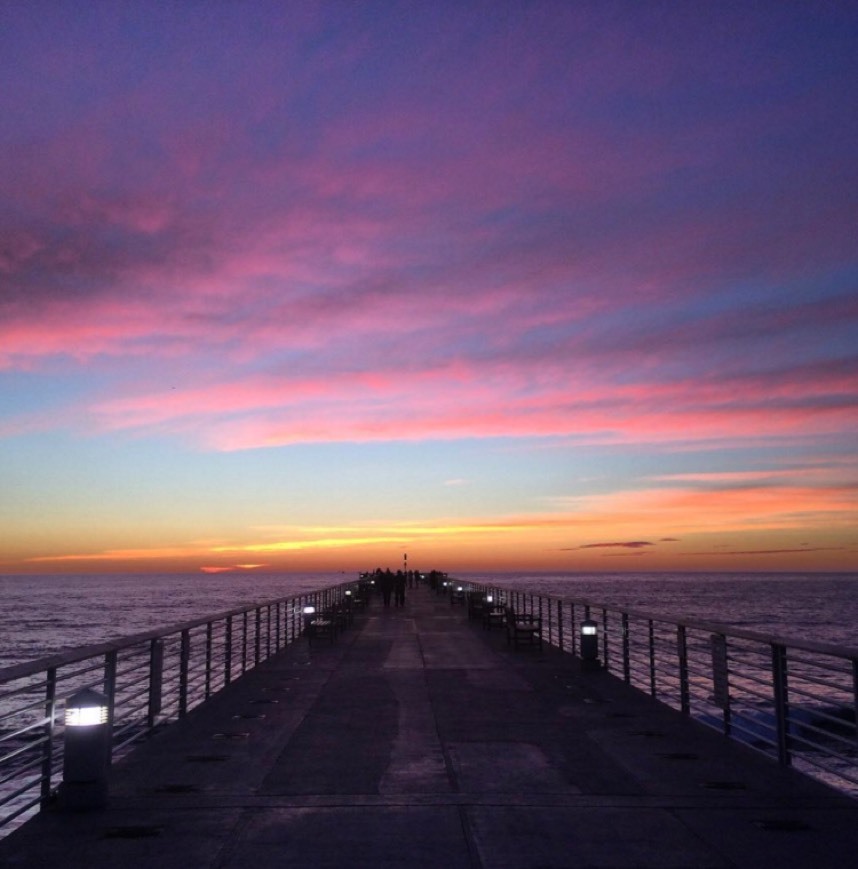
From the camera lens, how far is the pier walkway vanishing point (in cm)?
552

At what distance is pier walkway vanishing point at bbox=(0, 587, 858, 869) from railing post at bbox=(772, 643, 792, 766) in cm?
20

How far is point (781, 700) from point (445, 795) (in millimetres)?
3547

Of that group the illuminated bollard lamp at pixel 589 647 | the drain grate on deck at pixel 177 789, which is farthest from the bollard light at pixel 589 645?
the drain grate on deck at pixel 177 789

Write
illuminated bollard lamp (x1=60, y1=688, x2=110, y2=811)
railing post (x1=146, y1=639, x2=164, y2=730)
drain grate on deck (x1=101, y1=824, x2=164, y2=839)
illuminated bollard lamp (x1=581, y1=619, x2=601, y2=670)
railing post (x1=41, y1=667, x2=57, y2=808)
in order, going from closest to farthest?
drain grate on deck (x1=101, y1=824, x2=164, y2=839) → illuminated bollard lamp (x1=60, y1=688, x2=110, y2=811) → railing post (x1=41, y1=667, x2=57, y2=808) → railing post (x1=146, y1=639, x2=164, y2=730) → illuminated bollard lamp (x1=581, y1=619, x2=601, y2=670)

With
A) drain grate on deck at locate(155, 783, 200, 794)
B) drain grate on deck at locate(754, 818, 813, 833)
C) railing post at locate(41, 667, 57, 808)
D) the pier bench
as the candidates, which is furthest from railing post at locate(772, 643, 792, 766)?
the pier bench

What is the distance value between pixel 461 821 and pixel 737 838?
1.99 m

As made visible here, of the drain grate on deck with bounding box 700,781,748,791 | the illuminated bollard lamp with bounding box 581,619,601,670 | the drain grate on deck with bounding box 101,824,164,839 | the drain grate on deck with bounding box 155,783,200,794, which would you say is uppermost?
the illuminated bollard lamp with bounding box 581,619,601,670

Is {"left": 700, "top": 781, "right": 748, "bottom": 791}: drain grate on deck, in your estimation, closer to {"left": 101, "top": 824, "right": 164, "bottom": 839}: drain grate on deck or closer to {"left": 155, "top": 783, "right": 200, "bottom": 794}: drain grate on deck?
{"left": 155, "top": 783, "right": 200, "bottom": 794}: drain grate on deck

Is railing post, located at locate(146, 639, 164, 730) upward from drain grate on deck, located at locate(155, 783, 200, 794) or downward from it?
upward

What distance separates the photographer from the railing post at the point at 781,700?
7.99 metres

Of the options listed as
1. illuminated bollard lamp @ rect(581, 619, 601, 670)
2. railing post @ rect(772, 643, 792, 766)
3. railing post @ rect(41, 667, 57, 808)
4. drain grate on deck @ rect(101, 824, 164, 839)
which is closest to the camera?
drain grate on deck @ rect(101, 824, 164, 839)

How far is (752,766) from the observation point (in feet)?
26.3

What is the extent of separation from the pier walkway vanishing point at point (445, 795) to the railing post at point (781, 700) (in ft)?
0.65

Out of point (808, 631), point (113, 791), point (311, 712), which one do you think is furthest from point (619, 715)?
point (808, 631)
